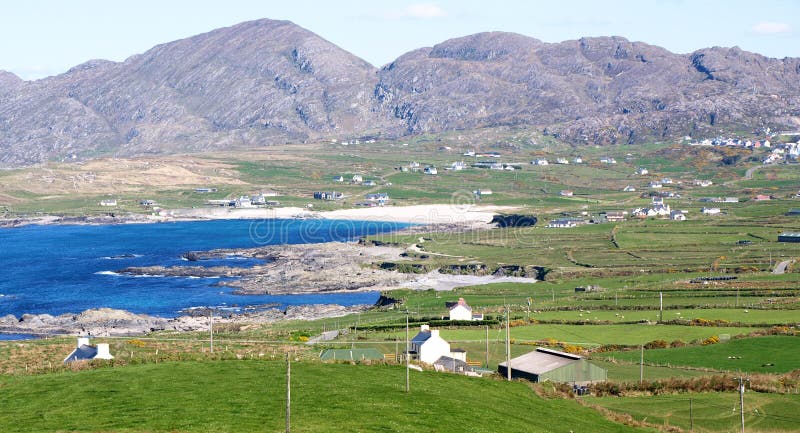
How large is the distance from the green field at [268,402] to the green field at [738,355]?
52.2 ft

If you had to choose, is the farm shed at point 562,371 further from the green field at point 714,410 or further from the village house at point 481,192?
the village house at point 481,192

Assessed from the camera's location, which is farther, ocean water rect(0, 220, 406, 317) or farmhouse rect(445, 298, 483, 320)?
ocean water rect(0, 220, 406, 317)

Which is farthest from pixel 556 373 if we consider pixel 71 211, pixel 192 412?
pixel 71 211

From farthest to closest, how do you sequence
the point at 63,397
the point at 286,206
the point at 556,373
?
1. the point at 286,206
2. the point at 556,373
3. the point at 63,397

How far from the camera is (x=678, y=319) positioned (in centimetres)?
6362

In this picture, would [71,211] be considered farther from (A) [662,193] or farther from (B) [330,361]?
(B) [330,361]

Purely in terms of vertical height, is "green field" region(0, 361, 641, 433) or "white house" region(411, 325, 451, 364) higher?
"green field" region(0, 361, 641, 433)

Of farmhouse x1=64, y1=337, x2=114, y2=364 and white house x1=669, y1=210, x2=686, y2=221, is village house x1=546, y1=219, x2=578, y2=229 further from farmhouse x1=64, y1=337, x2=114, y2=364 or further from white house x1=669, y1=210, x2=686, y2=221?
farmhouse x1=64, y1=337, x2=114, y2=364

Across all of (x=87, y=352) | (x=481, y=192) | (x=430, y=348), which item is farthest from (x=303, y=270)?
(x=481, y=192)

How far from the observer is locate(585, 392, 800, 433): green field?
34.5m

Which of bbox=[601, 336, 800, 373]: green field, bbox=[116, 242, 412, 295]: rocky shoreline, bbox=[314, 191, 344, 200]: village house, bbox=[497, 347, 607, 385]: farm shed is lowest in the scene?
bbox=[116, 242, 412, 295]: rocky shoreline

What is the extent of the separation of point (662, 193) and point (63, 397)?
166 m

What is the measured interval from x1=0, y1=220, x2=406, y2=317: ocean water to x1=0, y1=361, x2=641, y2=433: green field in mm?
54442

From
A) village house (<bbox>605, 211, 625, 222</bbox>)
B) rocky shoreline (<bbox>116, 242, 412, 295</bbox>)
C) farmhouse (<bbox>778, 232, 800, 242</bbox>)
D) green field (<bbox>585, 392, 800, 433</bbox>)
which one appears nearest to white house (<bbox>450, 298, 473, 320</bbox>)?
green field (<bbox>585, 392, 800, 433</bbox>)
